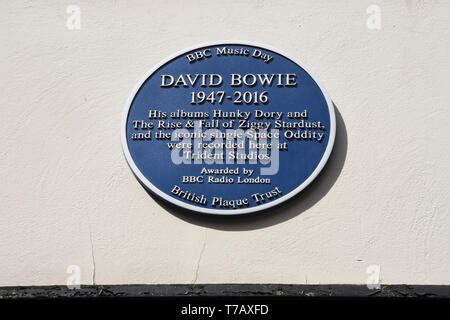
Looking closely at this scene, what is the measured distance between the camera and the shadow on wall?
5.91 meters

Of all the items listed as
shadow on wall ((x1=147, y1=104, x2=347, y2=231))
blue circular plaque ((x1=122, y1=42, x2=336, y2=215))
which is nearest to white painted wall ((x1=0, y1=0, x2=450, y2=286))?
shadow on wall ((x1=147, y1=104, x2=347, y2=231))

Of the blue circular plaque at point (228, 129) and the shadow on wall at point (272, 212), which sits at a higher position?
the blue circular plaque at point (228, 129)

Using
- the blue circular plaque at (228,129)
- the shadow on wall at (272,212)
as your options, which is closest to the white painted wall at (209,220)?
the shadow on wall at (272,212)

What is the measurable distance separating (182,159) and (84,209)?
90 cm

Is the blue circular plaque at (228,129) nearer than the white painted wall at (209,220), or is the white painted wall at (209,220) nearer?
the white painted wall at (209,220)

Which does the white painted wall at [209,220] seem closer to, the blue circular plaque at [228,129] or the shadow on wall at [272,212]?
the shadow on wall at [272,212]

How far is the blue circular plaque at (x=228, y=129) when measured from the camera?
595 centimetres

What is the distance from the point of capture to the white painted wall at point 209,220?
5.80m

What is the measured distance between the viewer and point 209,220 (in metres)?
5.94

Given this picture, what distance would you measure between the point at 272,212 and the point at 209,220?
0.51 m

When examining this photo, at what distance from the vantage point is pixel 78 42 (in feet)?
21.9

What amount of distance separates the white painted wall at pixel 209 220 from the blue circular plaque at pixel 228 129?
150 mm

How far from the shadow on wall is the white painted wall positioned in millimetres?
11
